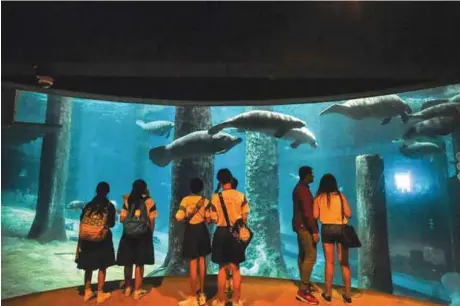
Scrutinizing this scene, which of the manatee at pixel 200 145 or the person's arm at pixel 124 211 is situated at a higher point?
the manatee at pixel 200 145

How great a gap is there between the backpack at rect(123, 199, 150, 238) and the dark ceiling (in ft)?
7.54

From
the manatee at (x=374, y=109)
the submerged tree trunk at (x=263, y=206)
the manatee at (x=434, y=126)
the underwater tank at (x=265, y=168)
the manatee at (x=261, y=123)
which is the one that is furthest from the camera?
the submerged tree trunk at (x=263, y=206)

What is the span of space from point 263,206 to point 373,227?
6889 mm

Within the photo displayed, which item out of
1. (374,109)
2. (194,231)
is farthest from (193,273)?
(374,109)

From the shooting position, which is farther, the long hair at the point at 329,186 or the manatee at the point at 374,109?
the manatee at the point at 374,109

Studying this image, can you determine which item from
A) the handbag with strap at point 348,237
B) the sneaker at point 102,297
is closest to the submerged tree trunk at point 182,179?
A: the sneaker at point 102,297

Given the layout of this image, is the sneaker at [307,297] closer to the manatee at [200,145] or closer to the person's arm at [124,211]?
the person's arm at [124,211]

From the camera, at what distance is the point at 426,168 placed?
23688mm

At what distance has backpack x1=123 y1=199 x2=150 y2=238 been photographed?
4.79m

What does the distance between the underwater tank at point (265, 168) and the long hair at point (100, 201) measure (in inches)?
111

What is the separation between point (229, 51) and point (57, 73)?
9.68ft

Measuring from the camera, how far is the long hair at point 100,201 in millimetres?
4750

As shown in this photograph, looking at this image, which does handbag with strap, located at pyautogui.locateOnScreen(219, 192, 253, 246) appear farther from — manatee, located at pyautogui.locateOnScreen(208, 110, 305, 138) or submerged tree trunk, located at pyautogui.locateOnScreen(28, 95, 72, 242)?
submerged tree trunk, located at pyautogui.locateOnScreen(28, 95, 72, 242)

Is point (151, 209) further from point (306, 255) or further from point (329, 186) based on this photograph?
point (329, 186)
